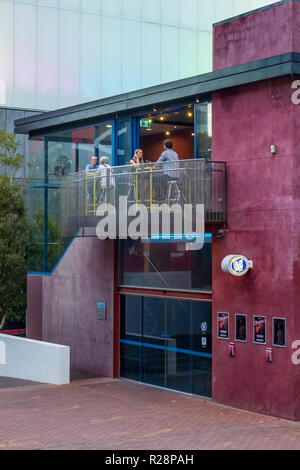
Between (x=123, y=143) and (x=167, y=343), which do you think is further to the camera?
(x=123, y=143)

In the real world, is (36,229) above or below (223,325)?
above

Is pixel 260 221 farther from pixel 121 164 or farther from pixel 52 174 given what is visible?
pixel 52 174

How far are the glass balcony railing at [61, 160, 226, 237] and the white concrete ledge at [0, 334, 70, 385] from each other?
3052 millimetres

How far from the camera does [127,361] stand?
70.3 ft

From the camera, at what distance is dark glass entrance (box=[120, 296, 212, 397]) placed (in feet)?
61.2

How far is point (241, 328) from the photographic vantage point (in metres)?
17.3

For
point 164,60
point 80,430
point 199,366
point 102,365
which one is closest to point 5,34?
point 164,60

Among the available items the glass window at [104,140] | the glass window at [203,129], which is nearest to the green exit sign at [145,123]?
the glass window at [104,140]

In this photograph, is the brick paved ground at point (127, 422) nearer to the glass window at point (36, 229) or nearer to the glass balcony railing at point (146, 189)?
the glass balcony railing at point (146, 189)

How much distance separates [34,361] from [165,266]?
14.8ft

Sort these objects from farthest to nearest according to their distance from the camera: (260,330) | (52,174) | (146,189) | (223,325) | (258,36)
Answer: (52,174)
(146,189)
(223,325)
(258,36)
(260,330)

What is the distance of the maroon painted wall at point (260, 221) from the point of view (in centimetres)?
1605

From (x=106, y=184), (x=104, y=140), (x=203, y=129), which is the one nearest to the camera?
(x=203, y=129)

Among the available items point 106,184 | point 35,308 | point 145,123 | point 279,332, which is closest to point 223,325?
point 279,332
